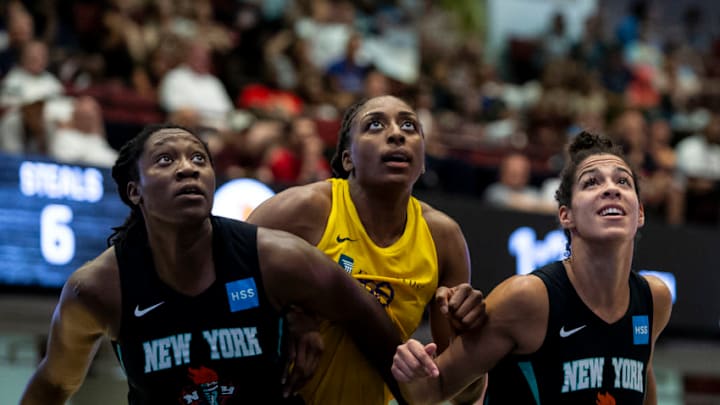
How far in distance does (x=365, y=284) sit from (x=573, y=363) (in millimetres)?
934

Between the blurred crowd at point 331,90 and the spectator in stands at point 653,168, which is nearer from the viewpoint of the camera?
the blurred crowd at point 331,90

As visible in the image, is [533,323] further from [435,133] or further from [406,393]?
[435,133]

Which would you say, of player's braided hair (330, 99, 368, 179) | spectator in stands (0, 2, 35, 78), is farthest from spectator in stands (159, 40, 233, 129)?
player's braided hair (330, 99, 368, 179)

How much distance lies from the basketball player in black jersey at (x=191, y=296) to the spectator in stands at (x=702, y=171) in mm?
7913

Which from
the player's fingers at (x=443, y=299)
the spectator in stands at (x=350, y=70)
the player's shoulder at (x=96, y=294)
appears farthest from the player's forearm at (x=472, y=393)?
the spectator in stands at (x=350, y=70)

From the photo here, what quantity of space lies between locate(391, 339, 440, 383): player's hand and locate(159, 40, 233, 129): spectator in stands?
592cm

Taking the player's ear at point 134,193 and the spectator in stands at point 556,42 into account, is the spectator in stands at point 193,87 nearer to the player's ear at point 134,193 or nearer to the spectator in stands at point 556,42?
the player's ear at point 134,193

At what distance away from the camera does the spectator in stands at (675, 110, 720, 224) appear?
37.7 ft

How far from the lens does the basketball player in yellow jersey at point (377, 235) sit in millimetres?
4613

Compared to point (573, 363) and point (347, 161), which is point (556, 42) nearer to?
point (347, 161)

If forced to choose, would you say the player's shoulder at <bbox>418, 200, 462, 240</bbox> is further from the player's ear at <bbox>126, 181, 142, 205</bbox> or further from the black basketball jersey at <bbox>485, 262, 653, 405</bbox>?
the player's ear at <bbox>126, 181, 142, 205</bbox>

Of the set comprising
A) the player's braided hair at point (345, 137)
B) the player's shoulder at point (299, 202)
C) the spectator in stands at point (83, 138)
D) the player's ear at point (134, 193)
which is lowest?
the player's ear at point (134, 193)

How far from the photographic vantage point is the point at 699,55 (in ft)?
56.1

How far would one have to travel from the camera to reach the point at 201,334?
4.16 metres
